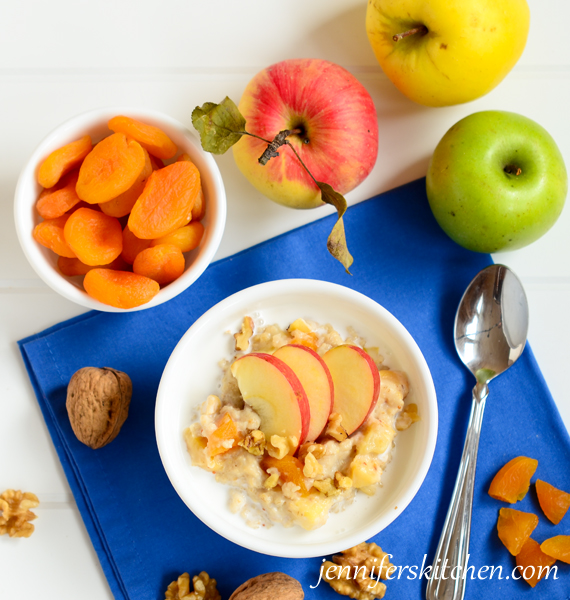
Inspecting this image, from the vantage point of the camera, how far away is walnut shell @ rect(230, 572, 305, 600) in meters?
0.82

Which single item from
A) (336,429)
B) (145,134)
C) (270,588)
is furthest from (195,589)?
(145,134)

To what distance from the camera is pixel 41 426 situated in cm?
94

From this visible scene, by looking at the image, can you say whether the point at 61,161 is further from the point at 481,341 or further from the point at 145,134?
the point at 481,341

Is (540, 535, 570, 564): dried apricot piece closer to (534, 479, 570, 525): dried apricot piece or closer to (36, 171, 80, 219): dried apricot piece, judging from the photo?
(534, 479, 570, 525): dried apricot piece

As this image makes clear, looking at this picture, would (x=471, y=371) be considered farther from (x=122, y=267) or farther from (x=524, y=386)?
(x=122, y=267)

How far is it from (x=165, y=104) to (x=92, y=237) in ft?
1.12

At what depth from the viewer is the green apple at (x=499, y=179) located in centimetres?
84

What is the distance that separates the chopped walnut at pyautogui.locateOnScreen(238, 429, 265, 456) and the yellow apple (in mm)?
606

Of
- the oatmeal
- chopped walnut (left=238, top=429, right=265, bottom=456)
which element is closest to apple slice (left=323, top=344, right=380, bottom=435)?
the oatmeal

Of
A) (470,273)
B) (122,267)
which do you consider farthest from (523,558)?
(122,267)

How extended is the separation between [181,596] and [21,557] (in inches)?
11.4

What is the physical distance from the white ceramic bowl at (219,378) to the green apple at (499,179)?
0.22 meters

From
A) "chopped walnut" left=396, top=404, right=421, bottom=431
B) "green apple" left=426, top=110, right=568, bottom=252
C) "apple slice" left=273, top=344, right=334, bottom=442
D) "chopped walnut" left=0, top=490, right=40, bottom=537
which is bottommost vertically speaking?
"chopped walnut" left=0, top=490, right=40, bottom=537

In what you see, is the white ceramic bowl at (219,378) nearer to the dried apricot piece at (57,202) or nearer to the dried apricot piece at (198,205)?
the dried apricot piece at (198,205)
